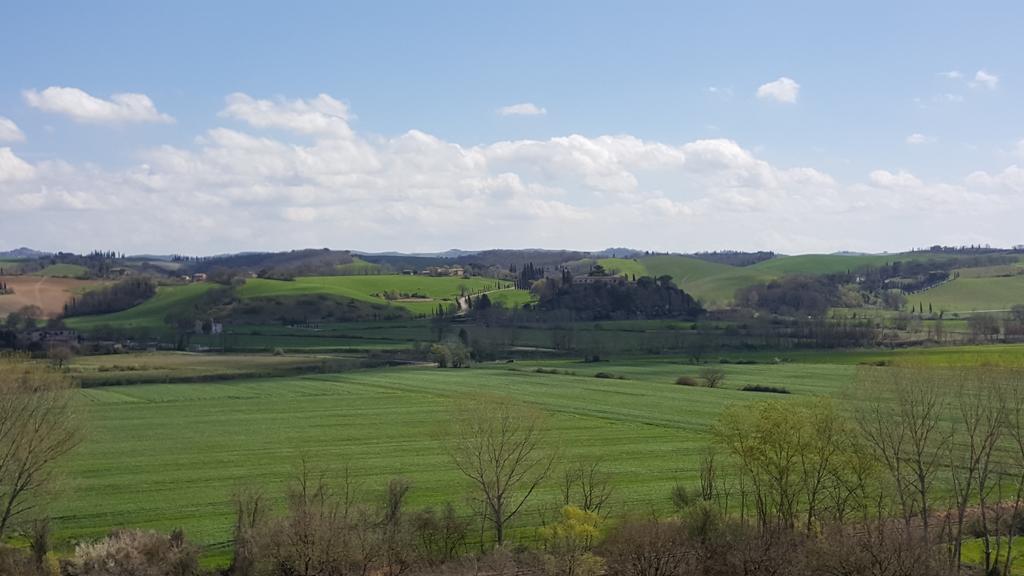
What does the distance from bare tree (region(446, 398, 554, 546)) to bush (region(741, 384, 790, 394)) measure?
148ft

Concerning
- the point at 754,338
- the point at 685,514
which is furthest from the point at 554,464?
the point at 754,338

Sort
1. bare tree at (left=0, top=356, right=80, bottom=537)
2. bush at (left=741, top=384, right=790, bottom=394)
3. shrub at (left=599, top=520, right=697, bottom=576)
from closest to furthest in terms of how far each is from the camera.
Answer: shrub at (left=599, top=520, right=697, bottom=576)
bare tree at (left=0, top=356, right=80, bottom=537)
bush at (left=741, top=384, right=790, bottom=394)

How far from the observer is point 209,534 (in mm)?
44438

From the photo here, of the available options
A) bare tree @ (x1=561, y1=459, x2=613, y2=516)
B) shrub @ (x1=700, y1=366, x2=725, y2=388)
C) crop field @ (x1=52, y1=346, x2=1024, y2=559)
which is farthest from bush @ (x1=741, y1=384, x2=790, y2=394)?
bare tree @ (x1=561, y1=459, x2=613, y2=516)

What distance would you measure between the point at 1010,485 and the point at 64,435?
54.1 m

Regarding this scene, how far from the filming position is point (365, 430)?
7438 cm

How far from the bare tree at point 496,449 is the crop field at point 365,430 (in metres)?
Answer: 2.16

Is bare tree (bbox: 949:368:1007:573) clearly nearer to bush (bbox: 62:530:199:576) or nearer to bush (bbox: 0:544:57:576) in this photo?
bush (bbox: 62:530:199:576)

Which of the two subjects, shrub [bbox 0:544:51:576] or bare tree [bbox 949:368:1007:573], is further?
bare tree [bbox 949:368:1007:573]

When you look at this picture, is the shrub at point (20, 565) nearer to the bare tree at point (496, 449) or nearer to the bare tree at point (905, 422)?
the bare tree at point (496, 449)

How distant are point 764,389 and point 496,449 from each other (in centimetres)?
5183

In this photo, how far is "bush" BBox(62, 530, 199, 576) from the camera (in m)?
38.4

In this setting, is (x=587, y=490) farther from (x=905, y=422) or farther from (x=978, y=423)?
(x=978, y=423)

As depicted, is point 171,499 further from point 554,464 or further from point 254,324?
point 254,324
